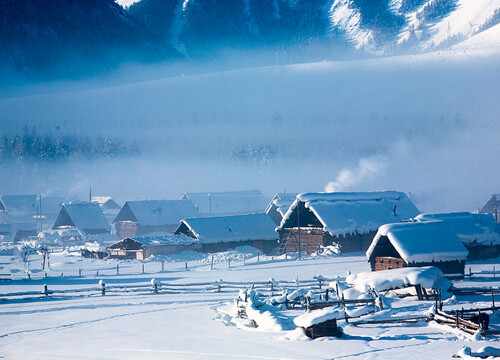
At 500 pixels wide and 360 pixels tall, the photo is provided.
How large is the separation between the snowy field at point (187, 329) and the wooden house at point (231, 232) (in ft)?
51.9

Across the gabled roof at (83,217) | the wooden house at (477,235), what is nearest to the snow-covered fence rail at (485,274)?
the wooden house at (477,235)

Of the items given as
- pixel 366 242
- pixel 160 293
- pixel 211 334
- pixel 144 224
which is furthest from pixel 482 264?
pixel 144 224

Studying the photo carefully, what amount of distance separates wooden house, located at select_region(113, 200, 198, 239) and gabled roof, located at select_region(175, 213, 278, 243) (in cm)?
1886

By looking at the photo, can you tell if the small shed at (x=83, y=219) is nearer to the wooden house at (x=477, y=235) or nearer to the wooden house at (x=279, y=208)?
the wooden house at (x=279, y=208)

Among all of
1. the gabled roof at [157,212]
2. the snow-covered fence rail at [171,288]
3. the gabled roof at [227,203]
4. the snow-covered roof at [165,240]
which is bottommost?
the snow-covered fence rail at [171,288]

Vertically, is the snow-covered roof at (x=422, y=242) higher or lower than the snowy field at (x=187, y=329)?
higher

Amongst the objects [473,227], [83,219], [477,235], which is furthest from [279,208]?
[83,219]

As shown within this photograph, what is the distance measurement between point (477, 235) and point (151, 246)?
26551 mm

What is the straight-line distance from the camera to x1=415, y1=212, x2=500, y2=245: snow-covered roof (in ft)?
137

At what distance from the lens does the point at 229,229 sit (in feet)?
184

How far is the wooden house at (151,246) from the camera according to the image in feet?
173

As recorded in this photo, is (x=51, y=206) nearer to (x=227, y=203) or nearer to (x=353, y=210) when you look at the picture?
(x=227, y=203)

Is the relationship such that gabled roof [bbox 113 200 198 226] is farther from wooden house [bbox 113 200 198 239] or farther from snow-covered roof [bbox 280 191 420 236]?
snow-covered roof [bbox 280 191 420 236]

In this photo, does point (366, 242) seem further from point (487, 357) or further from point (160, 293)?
point (487, 357)
